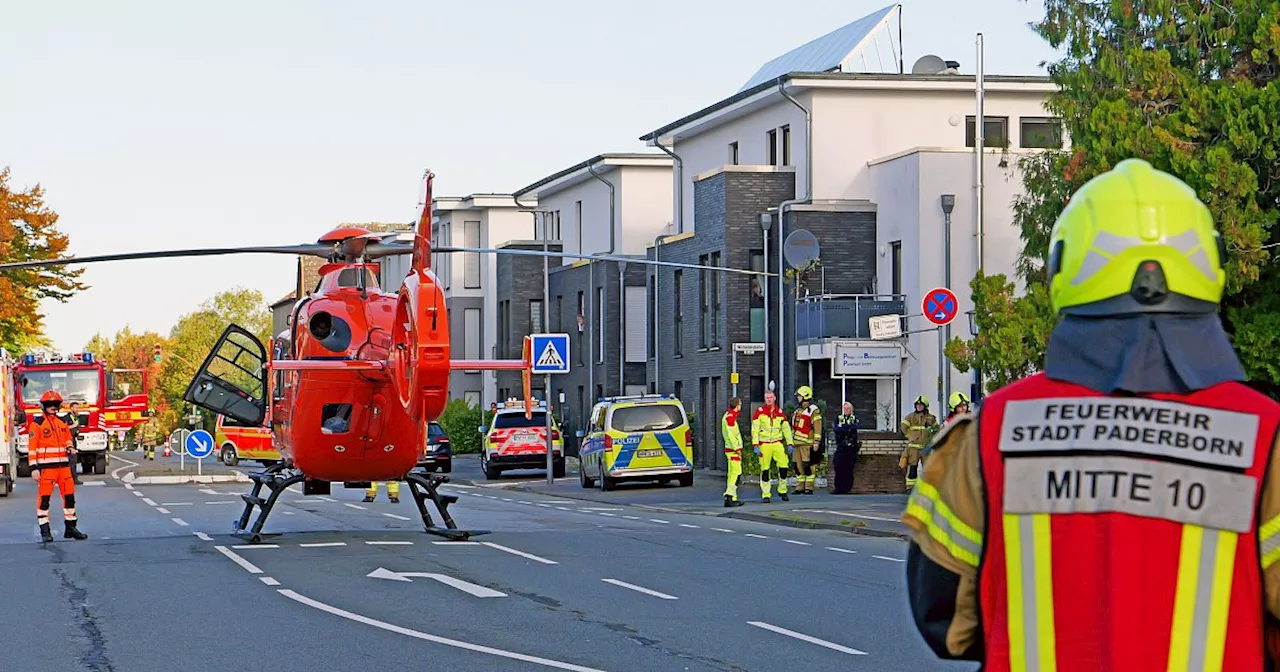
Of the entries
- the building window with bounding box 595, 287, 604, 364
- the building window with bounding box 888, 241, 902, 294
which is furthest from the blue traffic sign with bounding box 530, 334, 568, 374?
the building window with bounding box 595, 287, 604, 364

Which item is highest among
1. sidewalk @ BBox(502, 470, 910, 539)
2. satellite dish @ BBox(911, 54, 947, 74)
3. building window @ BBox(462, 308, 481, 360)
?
satellite dish @ BBox(911, 54, 947, 74)

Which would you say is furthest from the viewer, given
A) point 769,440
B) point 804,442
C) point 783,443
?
point 804,442

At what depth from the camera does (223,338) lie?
Result: 878 inches

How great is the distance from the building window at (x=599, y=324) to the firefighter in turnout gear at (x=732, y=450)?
28.0 m

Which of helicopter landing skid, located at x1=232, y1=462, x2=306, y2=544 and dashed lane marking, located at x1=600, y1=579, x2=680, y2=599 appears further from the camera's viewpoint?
helicopter landing skid, located at x1=232, y1=462, x2=306, y2=544

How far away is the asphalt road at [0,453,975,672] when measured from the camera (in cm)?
1194

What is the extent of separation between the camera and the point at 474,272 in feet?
254

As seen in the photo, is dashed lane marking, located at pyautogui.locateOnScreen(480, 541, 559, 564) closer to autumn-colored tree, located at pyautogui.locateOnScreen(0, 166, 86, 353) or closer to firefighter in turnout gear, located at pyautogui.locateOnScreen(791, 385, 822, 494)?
firefighter in turnout gear, located at pyautogui.locateOnScreen(791, 385, 822, 494)

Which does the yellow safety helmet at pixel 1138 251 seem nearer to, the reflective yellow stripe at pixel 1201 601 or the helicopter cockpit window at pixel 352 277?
the reflective yellow stripe at pixel 1201 601

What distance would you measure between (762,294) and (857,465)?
47.3ft

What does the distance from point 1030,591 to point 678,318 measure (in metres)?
48.6

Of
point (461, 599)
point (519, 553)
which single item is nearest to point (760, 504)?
point (519, 553)

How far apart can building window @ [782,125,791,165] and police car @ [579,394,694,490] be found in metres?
11.2

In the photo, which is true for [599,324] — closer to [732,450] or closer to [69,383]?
[69,383]
